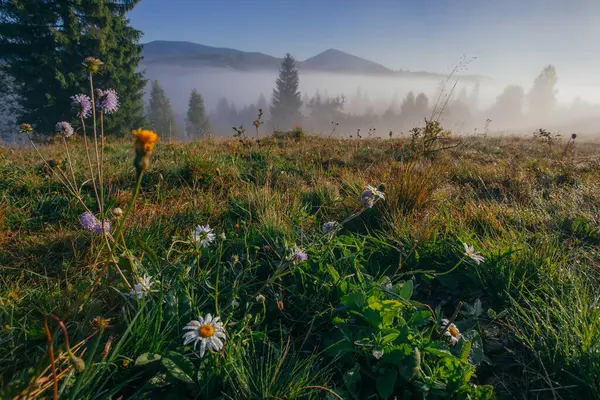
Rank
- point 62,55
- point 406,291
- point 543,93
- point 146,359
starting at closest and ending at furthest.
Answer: point 146,359
point 406,291
point 62,55
point 543,93

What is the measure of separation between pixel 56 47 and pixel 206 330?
25.8 meters

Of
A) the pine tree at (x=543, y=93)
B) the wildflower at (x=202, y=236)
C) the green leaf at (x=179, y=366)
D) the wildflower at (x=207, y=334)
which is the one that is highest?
the pine tree at (x=543, y=93)

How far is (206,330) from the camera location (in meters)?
1.17

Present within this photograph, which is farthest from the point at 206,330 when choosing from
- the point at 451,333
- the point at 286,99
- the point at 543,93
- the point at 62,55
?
the point at 543,93

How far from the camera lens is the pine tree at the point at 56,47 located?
17625 mm

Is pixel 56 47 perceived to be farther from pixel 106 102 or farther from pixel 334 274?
pixel 334 274

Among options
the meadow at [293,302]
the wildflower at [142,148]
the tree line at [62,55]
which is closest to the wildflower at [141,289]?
the meadow at [293,302]

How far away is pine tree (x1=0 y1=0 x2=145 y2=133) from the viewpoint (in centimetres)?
1762

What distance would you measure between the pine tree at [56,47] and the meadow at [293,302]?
20.0 metres

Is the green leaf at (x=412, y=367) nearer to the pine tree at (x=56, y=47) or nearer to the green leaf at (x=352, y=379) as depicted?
the green leaf at (x=352, y=379)

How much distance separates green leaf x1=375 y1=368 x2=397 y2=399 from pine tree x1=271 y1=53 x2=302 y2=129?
81.8 metres

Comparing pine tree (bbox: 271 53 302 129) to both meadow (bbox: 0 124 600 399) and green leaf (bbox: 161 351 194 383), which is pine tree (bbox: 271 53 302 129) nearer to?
meadow (bbox: 0 124 600 399)

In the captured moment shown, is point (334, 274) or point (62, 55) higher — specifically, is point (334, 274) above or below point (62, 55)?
below

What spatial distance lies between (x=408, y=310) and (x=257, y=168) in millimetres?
3206
